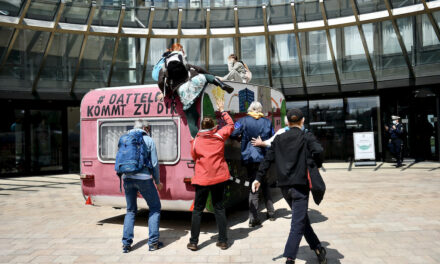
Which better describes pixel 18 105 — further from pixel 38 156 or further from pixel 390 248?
pixel 390 248

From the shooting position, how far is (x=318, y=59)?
16500 millimetres

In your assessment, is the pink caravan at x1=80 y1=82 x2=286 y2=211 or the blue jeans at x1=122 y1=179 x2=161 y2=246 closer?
the blue jeans at x1=122 y1=179 x2=161 y2=246

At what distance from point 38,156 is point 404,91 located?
1538 centimetres

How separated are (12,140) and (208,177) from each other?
12825 mm

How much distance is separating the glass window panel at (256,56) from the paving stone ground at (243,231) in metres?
8.07

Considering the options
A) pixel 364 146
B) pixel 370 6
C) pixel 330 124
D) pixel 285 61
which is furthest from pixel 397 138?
pixel 285 61

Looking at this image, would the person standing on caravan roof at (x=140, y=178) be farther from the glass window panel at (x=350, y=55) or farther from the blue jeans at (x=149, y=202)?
the glass window panel at (x=350, y=55)

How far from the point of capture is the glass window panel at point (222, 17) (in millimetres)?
16234

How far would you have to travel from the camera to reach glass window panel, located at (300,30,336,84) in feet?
53.7

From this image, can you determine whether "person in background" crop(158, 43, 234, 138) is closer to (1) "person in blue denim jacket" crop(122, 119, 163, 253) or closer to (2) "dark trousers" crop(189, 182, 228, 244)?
(1) "person in blue denim jacket" crop(122, 119, 163, 253)

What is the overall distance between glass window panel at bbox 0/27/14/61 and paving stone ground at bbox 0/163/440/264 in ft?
23.1

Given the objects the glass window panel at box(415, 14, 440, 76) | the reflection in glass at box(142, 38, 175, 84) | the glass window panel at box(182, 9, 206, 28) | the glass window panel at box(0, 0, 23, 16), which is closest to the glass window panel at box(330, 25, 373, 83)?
the glass window panel at box(415, 14, 440, 76)

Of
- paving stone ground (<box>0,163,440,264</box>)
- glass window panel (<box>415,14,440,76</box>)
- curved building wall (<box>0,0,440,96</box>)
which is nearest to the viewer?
paving stone ground (<box>0,163,440,264</box>)

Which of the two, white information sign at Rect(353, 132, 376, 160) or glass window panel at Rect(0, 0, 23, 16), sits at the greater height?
glass window panel at Rect(0, 0, 23, 16)
